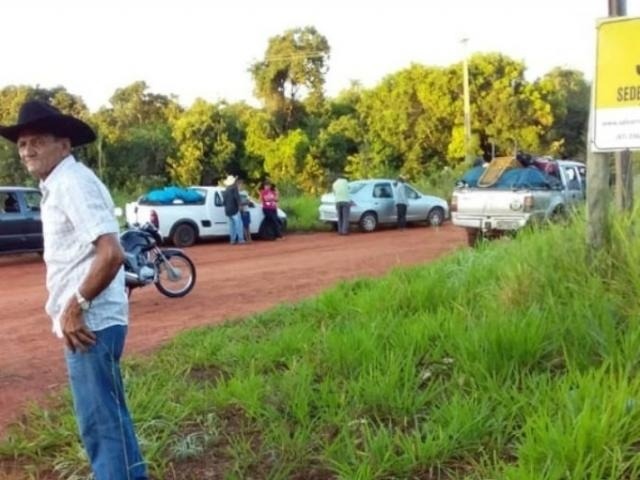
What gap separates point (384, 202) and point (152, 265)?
45.6ft

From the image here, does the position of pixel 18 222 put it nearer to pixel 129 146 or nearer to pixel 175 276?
pixel 175 276

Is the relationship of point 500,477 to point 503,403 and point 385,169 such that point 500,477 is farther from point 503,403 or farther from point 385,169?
point 385,169

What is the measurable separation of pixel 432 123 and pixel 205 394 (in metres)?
34.8

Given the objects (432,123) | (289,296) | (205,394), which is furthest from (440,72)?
(205,394)

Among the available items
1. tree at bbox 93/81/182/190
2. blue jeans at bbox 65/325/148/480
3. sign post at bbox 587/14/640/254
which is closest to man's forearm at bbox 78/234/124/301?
blue jeans at bbox 65/325/148/480

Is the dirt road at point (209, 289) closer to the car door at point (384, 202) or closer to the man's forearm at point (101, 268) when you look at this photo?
the car door at point (384, 202)

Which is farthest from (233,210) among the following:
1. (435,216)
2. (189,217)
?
(435,216)

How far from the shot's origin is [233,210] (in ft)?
63.8

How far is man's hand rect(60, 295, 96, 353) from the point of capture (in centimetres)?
331

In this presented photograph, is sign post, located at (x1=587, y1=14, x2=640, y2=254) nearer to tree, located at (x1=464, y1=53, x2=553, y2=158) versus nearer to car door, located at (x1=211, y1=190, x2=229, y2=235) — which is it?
car door, located at (x1=211, y1=190, x2=229, y2=235)

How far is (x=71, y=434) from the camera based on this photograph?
15.0ft

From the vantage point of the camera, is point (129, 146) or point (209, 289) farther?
point (129, 146)

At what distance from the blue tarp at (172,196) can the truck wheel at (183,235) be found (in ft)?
2.05

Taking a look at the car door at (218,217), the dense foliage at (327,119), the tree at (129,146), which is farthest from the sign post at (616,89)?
the dense foliage at (327,119)
